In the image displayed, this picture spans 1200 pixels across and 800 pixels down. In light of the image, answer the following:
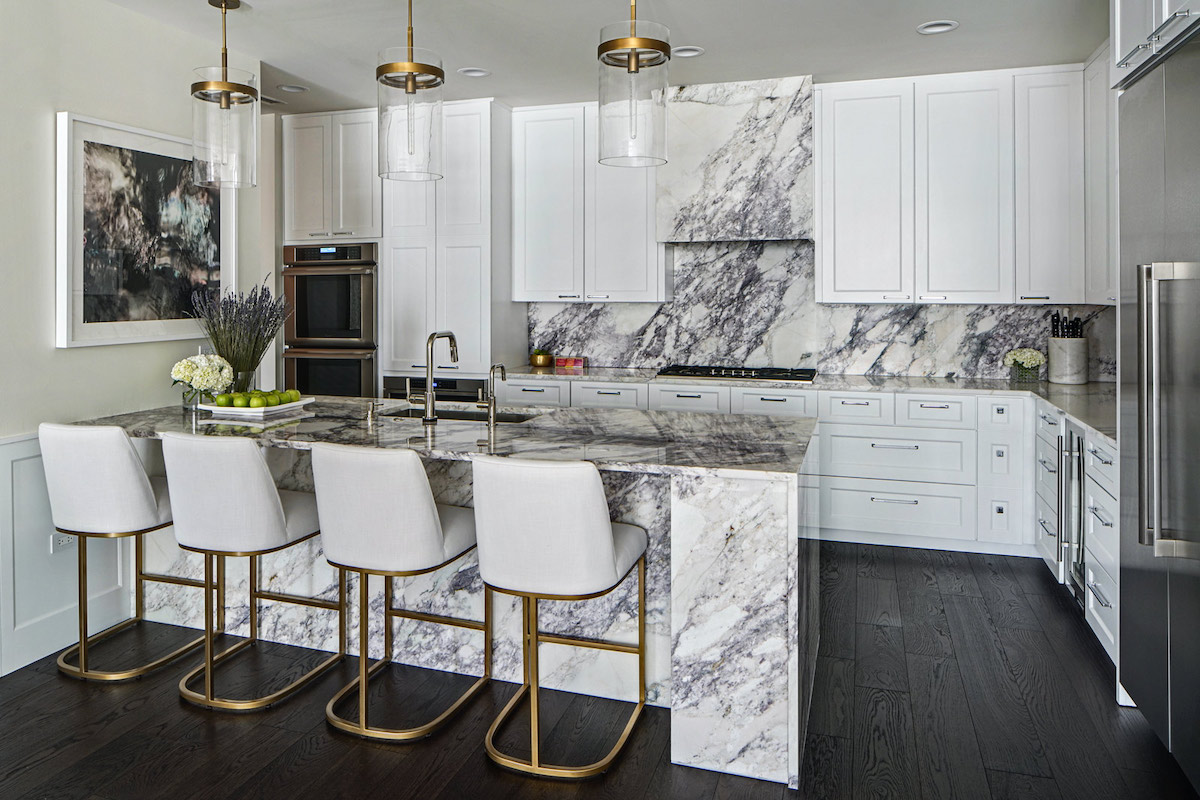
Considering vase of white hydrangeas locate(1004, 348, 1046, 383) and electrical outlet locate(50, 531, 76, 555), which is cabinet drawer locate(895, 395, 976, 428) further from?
electrical outlet locate(50, 531, 76, 555)

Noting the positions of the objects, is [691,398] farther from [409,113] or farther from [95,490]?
[95,490]

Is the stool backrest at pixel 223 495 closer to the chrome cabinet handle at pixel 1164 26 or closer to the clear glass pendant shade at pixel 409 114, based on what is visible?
the clear glass pendant shade at pixel 409 114

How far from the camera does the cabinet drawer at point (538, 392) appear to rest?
509cm

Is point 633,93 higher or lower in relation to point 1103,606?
higher

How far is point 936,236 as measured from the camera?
4734mm

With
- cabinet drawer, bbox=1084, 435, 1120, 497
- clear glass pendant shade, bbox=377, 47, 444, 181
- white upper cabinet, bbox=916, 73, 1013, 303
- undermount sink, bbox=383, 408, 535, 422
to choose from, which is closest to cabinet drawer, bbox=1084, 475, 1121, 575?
cabinet drawer, bbox=1084, 435, 1120, 497

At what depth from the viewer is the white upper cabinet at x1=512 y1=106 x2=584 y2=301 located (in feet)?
17.4

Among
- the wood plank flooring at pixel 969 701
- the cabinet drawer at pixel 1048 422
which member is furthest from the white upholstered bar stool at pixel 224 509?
the cabinet drawer at pixel 1048 422

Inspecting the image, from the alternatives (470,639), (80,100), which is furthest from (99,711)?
(80,100)

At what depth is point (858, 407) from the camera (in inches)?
182

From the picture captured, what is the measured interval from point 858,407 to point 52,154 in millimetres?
3833

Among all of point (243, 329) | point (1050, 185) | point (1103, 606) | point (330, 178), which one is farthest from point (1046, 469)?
point (330, 178)

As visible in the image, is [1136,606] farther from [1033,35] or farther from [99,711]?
[99,711]

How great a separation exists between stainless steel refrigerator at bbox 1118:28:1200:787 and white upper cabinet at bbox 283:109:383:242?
4086 mm
